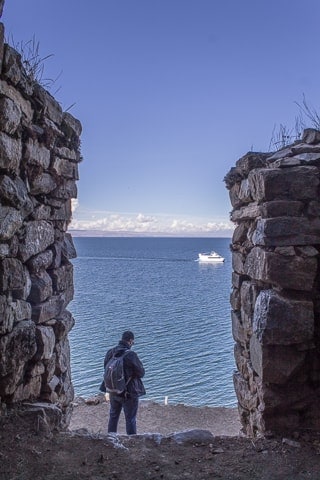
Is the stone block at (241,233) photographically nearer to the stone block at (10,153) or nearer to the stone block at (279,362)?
the stone block at (279,362)

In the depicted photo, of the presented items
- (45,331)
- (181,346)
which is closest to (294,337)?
(45,331)

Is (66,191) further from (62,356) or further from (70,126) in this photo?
(62,356)

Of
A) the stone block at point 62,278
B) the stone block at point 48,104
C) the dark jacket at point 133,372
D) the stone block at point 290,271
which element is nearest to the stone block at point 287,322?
the stone block at point 290,271

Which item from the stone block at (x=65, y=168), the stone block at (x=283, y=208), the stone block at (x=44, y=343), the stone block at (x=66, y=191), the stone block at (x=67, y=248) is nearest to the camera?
the stone block at (x=283, y=208)

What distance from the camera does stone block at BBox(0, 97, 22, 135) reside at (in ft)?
10.5

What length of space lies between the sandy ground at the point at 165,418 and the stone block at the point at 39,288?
5656mm

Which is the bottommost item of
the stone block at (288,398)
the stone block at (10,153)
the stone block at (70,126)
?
the stone block at (288,398)

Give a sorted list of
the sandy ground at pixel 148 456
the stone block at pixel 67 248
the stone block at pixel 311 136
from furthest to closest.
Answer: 1. the stone block at pixel 67 248
2. the stone block at pixel 311 136
3. the sandy ground at pixel 148 456

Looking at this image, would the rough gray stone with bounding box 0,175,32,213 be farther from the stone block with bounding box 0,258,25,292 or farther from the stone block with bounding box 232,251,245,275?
the stone block with bounding box 232,251,245,275

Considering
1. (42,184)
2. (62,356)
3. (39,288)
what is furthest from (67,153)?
(62,356)

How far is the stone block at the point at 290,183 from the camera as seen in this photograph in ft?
12.1

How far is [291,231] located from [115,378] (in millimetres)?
2961

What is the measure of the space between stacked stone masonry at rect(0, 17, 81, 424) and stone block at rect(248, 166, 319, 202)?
2032mm

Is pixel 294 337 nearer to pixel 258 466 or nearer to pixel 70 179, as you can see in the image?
pixel 258 466
